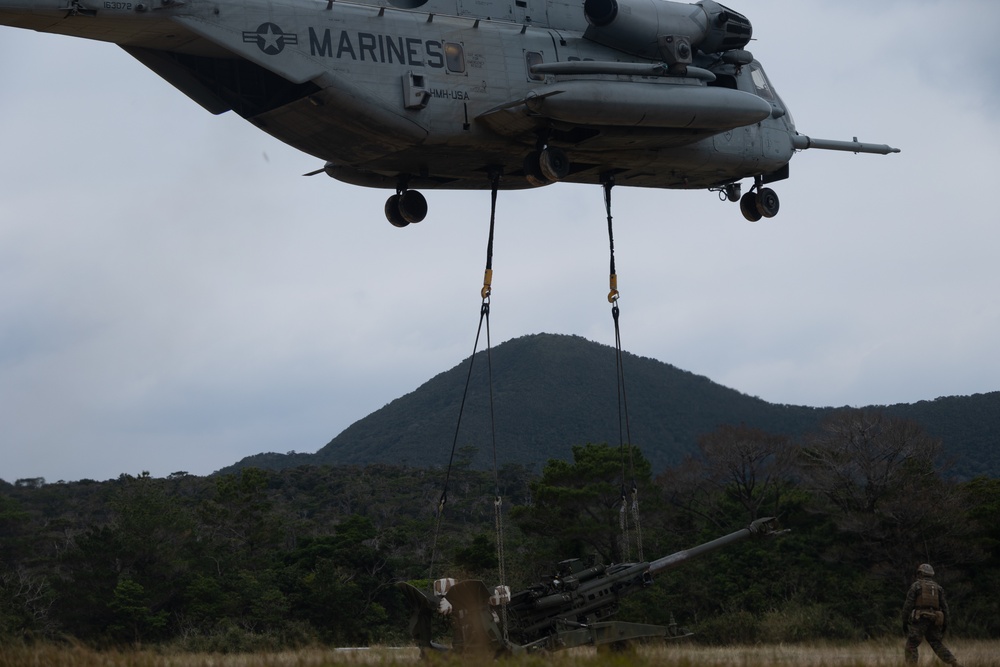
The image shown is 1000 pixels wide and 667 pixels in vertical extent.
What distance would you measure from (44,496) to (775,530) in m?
54.8

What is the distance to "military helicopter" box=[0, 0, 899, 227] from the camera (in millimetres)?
14406

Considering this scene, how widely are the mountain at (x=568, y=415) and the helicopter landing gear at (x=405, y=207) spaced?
66.8 meters


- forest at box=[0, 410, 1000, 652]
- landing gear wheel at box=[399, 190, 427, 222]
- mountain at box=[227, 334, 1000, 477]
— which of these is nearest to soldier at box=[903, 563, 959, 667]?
landing gear wheel at box=[399, 190, 427, 222]

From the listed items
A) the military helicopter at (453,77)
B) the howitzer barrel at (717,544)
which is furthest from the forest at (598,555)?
the military helicopter at (453,77)

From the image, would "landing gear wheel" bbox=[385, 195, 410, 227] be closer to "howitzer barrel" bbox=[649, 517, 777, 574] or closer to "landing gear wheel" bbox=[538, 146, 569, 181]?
"landing gear wheel" bbox=[538, 146, 569, 181]

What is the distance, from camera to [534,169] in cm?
1625

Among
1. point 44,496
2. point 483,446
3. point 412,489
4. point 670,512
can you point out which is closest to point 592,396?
point 483,446

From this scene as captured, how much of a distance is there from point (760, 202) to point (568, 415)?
87.5 meters

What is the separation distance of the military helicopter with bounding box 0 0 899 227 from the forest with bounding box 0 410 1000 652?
13.7 metres

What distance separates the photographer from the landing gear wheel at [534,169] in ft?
53.1

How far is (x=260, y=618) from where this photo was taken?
112 feet

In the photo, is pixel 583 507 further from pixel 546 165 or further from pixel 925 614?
pixel 925 614

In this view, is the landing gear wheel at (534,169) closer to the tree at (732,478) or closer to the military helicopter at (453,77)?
the military helicopter at (453,77)

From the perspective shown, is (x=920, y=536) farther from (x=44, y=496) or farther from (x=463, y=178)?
(x=44, y=496)
